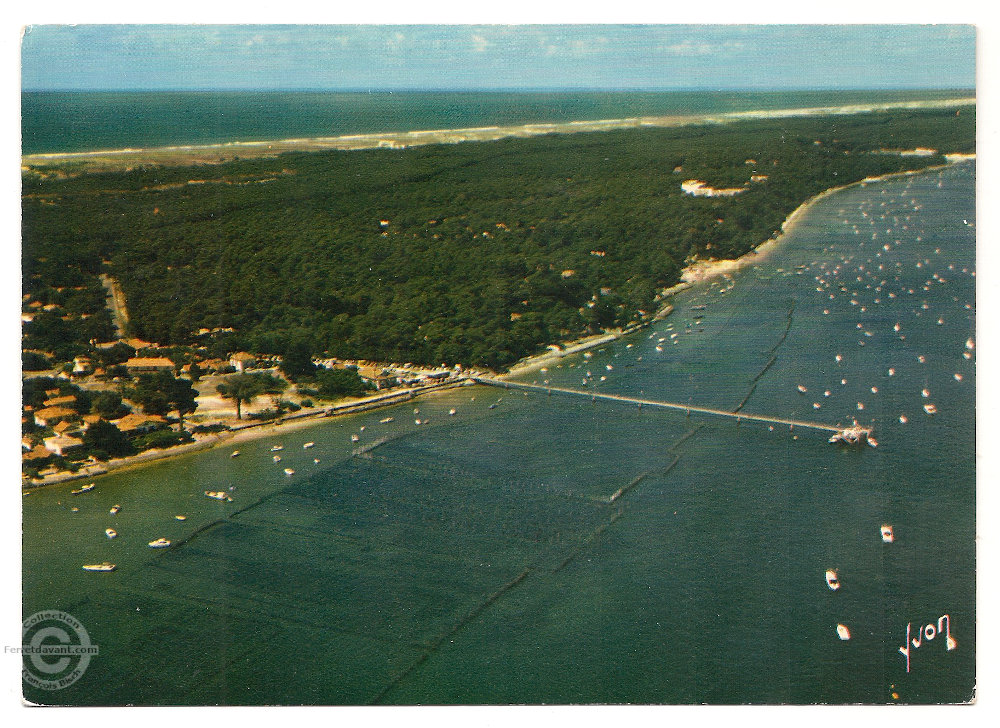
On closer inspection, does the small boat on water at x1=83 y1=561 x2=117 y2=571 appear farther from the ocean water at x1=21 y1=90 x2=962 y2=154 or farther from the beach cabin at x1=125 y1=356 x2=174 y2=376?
the ocean water at x1=21 y1=90 x2=962 y2=154

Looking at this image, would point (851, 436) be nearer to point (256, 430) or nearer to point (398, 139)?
point (398, 139)

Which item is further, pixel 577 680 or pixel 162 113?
pixel 162 113

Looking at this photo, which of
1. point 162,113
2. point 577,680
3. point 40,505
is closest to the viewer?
point 577,680

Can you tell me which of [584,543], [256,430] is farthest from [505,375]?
[584,543]

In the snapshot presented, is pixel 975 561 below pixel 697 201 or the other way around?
below

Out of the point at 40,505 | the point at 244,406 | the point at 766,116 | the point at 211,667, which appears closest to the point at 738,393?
the point at 766,116

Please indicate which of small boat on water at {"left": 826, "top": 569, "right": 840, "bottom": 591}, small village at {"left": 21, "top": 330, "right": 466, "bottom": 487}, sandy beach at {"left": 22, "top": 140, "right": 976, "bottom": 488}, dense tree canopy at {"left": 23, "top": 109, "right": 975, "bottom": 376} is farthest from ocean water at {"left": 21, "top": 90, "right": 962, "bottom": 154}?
small boat on water at {"left": 826, "top": 569, "right": 840, "bottom": 591}

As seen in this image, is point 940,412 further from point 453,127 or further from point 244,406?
point 244,406
